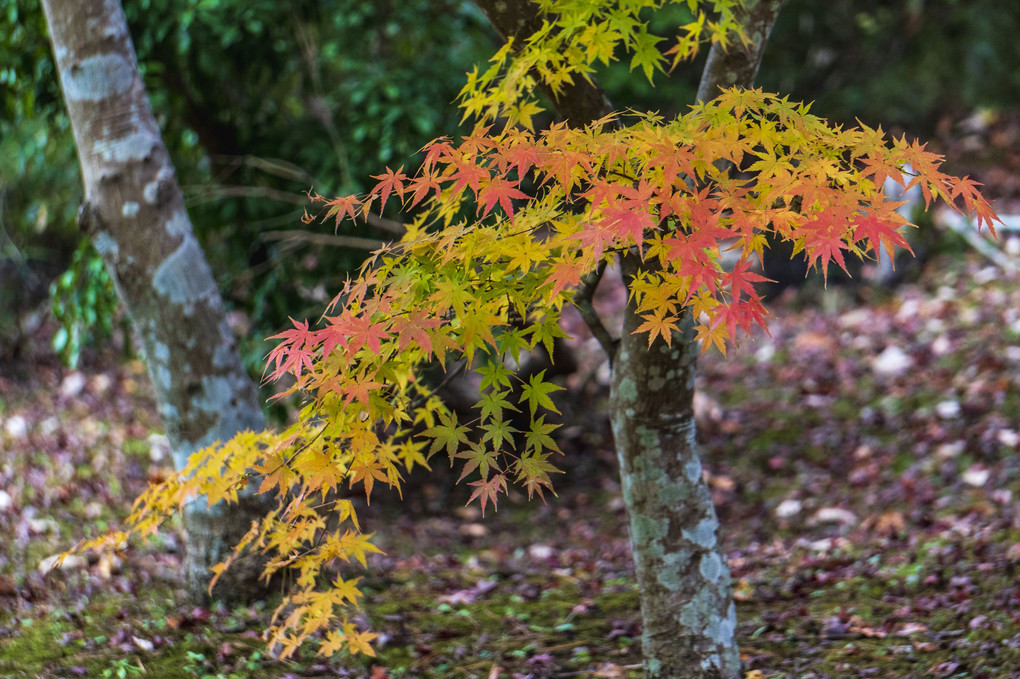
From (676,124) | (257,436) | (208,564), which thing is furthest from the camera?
(208,564)

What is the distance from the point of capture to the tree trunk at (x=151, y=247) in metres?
2.63

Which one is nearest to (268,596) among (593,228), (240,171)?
(593,228)

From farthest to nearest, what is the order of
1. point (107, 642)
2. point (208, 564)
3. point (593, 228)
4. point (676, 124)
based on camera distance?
point (208, 564) < point (107, 642) < point (676, 124) < point (593, 228)

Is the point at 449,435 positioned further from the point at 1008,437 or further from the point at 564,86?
the point at 1008,437

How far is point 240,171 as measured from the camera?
14.9 feet

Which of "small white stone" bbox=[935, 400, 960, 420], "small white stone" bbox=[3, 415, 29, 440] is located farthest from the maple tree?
"small white stone" bbox=[3, 415, 29, 440]

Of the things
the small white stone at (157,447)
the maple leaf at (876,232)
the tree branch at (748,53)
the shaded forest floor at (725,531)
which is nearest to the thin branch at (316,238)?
the shaded forest floor at (725,531)

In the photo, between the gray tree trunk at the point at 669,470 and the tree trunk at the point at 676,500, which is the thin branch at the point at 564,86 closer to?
the gray tree trunk at the point at 669,470

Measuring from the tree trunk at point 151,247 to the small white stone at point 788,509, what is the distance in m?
2.51

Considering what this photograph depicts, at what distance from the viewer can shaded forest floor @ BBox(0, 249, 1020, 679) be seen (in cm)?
255

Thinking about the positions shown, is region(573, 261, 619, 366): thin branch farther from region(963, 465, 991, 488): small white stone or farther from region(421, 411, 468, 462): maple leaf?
region(963, 465, 991, 488): small white stone

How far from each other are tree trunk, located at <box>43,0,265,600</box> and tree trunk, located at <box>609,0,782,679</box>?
1364 millimetres

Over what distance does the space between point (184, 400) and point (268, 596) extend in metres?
0.77

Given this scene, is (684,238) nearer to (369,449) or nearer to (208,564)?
(369,449)
